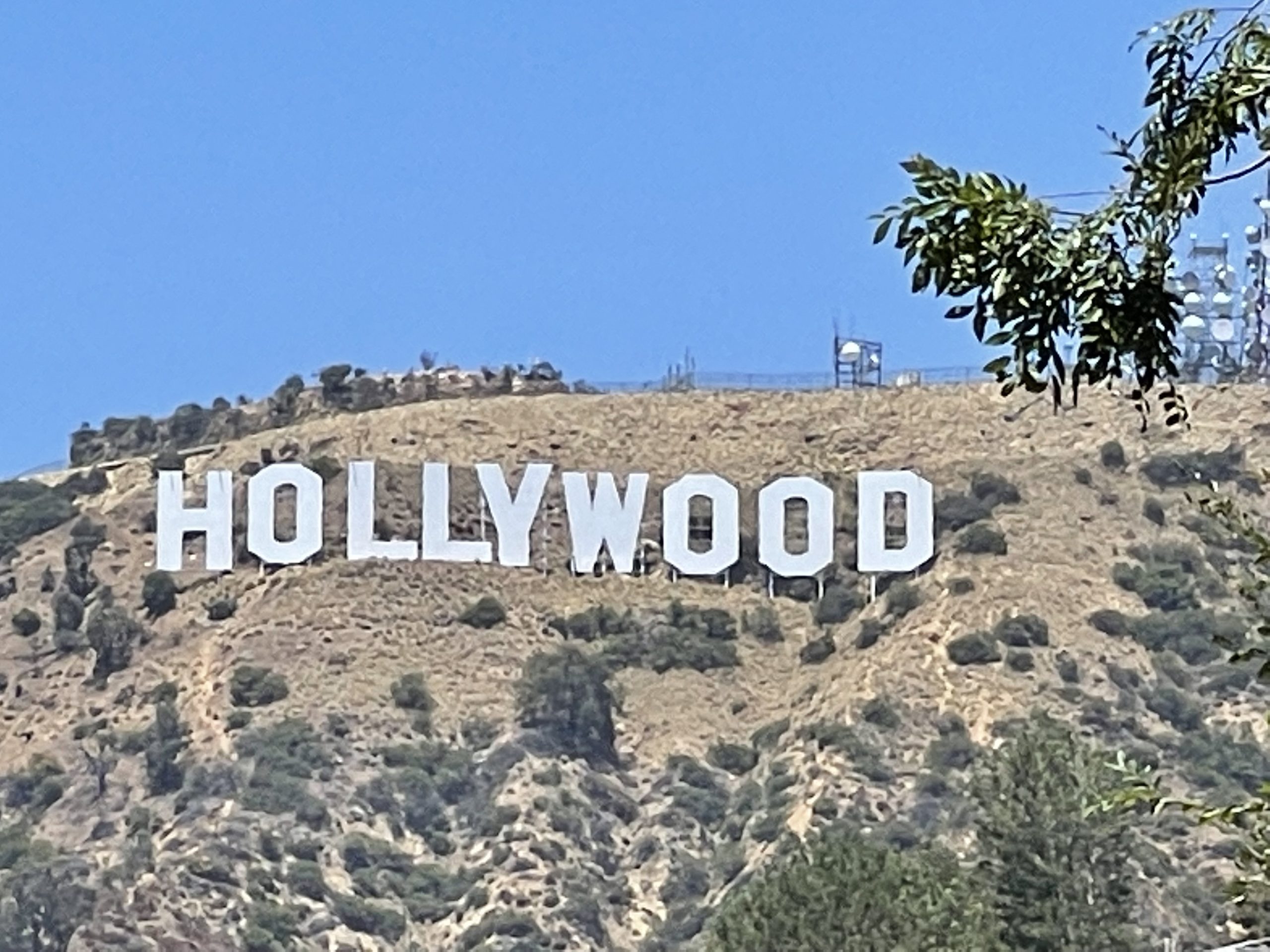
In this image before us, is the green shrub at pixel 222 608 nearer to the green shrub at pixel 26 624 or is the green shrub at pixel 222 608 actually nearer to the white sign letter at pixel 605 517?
the green shrub at pixel 26 624

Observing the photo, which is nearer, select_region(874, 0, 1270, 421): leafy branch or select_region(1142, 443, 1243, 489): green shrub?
select_region(874, 0, 1270, 421): leafy branch

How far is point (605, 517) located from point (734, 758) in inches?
284

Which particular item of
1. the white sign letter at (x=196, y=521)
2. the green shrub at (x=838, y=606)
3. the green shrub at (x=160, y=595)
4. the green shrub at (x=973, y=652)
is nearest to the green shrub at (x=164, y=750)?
the white sign letter at (x=196, y=521)

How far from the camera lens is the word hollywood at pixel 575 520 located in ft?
279

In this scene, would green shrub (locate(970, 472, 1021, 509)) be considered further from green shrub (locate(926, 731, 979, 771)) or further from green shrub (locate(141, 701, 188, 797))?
green shrub (locate(141, 701, 188, 797))

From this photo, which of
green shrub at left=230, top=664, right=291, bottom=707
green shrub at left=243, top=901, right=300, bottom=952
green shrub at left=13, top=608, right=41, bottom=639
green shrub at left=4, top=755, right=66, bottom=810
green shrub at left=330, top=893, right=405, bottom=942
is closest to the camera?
green shrub at left=243, top=901, right=300, bottom=952

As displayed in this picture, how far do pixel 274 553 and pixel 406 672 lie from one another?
16.5 ft

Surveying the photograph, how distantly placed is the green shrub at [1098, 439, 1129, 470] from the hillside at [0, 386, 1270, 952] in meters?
0.14

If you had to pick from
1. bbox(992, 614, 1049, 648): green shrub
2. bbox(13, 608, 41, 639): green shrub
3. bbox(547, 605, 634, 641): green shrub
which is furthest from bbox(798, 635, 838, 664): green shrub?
bbox(13, 608, 41, 639): green shrub

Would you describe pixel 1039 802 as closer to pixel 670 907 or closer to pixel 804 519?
pixel 670 907

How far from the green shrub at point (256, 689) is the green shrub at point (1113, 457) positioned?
24.6 meters

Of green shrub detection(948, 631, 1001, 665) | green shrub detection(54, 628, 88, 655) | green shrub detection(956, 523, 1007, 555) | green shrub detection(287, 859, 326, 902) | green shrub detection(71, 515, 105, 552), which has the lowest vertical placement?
green shrub detection(287, 859, 326, 902)

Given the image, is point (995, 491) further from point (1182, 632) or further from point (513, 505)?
point (513, 505)

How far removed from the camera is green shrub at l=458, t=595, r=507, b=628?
304 ft
